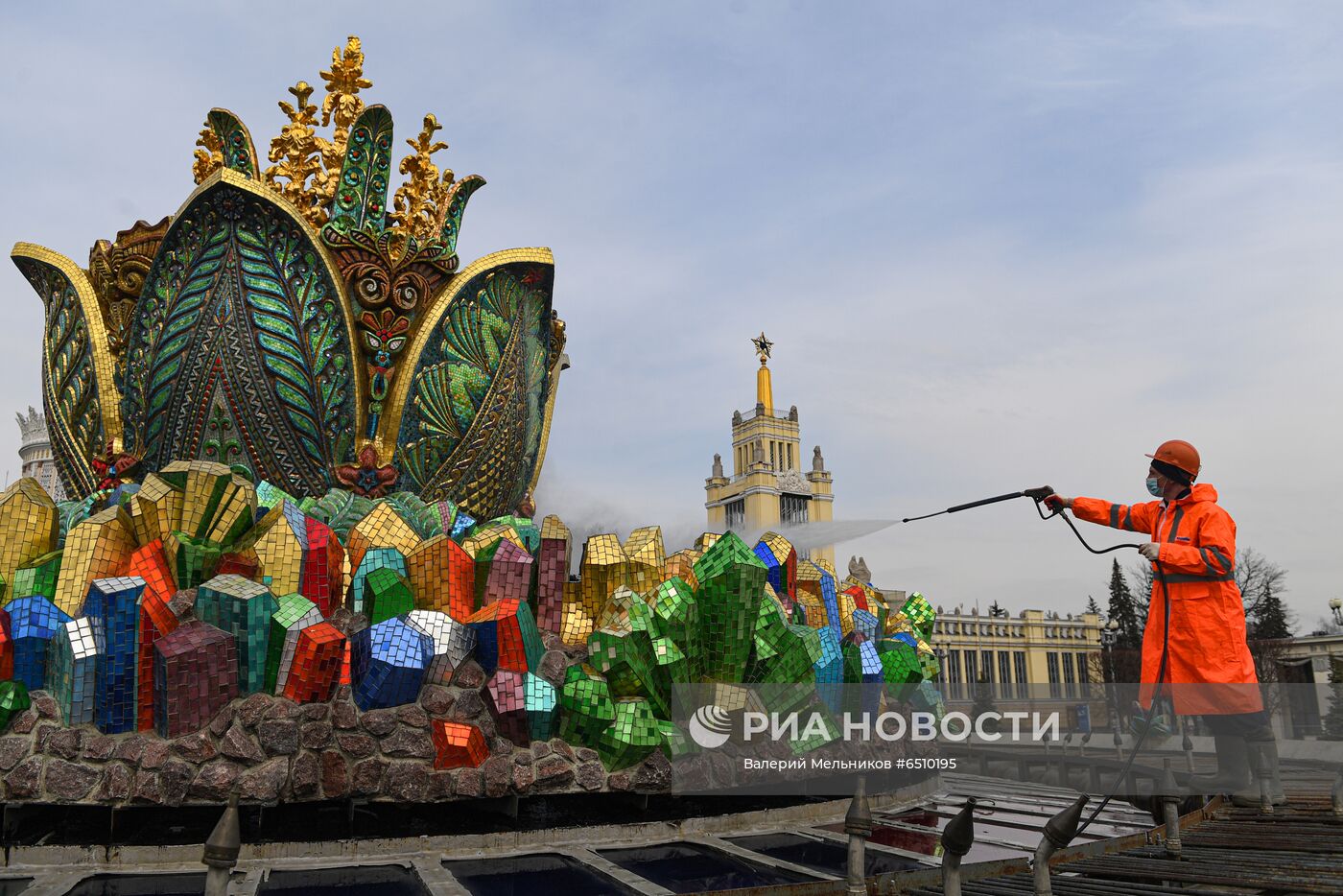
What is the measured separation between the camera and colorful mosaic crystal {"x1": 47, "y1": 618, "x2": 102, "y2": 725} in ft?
23.4

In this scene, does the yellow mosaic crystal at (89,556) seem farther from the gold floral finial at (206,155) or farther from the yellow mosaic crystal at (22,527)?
the gold floral finial at (206,155)

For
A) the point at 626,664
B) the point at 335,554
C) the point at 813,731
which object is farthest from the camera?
the point at 813,731

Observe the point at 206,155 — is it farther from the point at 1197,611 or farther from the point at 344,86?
the point at 1197,611

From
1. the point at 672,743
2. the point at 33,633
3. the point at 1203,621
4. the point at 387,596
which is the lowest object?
the point at 672,743

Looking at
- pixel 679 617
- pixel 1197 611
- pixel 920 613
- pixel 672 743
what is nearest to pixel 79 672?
pixel 672 743

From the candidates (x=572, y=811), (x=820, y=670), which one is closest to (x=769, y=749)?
(x=820, y=670)

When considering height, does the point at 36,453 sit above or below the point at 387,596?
above

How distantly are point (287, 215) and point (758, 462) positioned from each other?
6081 cm

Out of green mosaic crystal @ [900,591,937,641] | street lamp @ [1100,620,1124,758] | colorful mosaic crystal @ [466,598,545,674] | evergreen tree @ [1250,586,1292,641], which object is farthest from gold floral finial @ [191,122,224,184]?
evergreen tree @ [1250,586,1292,641]

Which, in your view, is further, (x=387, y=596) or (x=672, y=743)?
(x=672, y=743)

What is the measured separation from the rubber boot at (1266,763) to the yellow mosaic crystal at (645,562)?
16.7 ft

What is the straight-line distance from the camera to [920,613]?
13.5 metres

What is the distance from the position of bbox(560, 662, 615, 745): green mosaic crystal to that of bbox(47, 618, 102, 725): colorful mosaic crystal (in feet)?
11.4

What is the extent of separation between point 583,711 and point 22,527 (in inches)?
198
